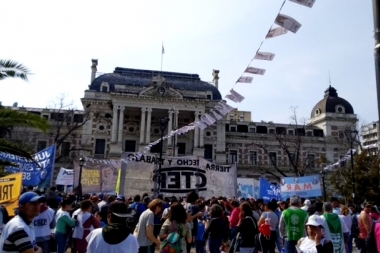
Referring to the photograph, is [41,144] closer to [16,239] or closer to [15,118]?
[15,118]

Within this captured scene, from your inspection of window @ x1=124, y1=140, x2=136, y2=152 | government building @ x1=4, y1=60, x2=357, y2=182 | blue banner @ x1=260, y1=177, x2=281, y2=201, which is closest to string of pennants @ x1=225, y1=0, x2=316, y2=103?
blue banner @ x1=260, y1=177, x2=281, y2=201

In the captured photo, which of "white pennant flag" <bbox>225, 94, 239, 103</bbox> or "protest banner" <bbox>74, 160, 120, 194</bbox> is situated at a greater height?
"white pennant flag" <bbox>225, 94, 239, 103</bbox>

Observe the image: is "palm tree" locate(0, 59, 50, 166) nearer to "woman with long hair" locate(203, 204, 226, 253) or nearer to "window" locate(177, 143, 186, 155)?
"woman with long hair" locate(203, 204, 226, 253)

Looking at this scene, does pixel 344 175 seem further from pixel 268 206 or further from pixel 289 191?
pixel 268 206

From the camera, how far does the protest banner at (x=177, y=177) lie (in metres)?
17.6

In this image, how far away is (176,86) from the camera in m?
54.6

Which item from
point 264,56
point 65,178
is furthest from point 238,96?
point 65,178

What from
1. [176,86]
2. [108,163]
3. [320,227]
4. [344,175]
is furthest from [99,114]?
[320,227]

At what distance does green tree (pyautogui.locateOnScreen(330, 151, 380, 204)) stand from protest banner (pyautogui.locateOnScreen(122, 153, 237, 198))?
46.9 feet

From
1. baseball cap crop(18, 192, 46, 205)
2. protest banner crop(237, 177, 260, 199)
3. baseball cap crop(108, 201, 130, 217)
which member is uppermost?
protest banner crop(237, 177, 260, 199)

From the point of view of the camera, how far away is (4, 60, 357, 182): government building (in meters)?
50.7

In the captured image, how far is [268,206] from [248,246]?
76.7 inches

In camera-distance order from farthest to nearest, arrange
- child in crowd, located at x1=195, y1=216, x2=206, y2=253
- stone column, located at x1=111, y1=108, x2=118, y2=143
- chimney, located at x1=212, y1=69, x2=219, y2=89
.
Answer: chimney, located at x1=212, y1=69, x2=219, y2=89 → stone column, located at x1=111, y1=108, x2=118, y2=143 → child in crowd, located at x1=195, y1=216, x2=206, y2=253

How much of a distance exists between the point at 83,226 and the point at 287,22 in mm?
6506
